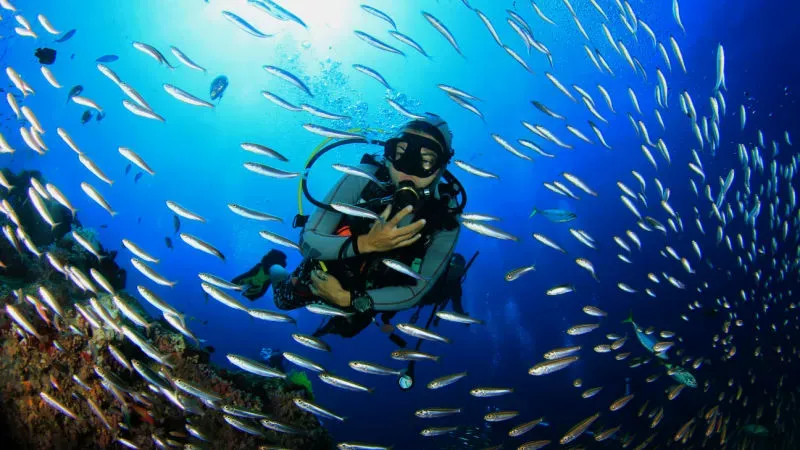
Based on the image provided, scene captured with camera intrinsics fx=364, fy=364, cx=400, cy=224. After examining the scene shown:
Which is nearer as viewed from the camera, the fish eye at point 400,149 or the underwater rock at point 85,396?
the fish eye at point 400,149

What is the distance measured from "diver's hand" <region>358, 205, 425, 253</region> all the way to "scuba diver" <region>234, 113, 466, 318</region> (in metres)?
0.09

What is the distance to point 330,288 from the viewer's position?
4.01 meters

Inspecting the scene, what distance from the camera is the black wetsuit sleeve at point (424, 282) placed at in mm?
4188

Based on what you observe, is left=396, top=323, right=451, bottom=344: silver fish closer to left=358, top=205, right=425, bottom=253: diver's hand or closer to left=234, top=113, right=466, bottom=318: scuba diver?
left=234, top=113, right=466, bottom=318: scuba diver

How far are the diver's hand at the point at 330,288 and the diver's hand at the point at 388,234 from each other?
827 mm

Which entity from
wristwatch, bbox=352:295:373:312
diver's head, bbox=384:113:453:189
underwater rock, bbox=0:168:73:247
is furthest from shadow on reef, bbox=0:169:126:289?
diver's head, bbox=384:113:453:189

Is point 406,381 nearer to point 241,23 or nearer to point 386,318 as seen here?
point 386,318

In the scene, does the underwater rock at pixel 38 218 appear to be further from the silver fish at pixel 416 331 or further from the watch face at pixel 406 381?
the silver fish at pixel 416 331

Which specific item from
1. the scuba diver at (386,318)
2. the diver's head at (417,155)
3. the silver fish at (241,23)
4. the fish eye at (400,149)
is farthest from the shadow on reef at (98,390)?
the silver fish at (241,23)

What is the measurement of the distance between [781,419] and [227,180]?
66.6 metres

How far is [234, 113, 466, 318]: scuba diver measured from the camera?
382cm

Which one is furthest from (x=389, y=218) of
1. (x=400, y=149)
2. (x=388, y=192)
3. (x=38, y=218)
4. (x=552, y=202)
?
(x=552, y=202)

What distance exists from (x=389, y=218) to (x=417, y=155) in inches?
30.2

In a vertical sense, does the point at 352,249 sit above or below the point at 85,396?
above
